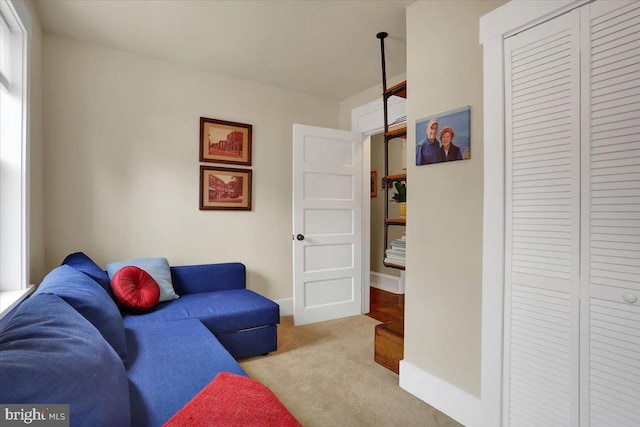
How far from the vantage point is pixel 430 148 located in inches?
77.6

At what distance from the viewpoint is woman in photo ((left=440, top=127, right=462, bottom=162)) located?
1.83 metres

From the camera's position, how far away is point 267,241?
3549 mm

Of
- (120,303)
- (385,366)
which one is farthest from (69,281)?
(385,366)

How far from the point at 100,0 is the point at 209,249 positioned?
2.11 m

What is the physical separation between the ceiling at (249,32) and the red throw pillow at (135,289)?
1.84 m

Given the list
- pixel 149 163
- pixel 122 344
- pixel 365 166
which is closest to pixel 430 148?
pixel 365 166

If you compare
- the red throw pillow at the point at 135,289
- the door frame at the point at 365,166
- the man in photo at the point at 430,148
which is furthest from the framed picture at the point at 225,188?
the man in photo at the point at 430,148

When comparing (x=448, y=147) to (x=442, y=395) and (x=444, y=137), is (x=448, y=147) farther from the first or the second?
(x=442, y=395)

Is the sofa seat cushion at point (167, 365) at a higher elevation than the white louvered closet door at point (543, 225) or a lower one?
lower

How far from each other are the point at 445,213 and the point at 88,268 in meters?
2.41

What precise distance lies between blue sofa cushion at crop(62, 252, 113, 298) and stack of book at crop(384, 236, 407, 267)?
80.2 inches

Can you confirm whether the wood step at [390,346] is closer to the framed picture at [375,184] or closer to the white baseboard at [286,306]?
the white baseboard at [286,306]

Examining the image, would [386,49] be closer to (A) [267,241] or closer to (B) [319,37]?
(B) [319,37]

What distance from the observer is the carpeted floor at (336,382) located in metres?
1.80
